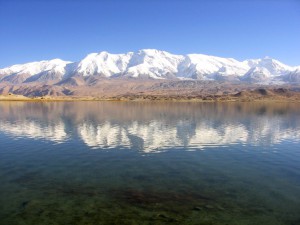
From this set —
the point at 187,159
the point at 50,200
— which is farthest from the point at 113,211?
the point at 187,159

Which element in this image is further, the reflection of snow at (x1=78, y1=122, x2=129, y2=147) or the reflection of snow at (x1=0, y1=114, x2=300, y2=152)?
the reflection of snow at (x1=78, y1=122, x2=129, y2=147)

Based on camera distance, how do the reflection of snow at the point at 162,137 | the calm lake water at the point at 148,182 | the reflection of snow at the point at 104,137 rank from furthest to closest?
the reflection of snow at the point at 104,137
the reflection of snow at the point at 162,137
the calm lake water at the point at 148,182

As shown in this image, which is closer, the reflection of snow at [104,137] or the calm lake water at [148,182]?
the calm lake water at [148,182]

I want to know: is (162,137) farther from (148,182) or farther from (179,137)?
(148,182)

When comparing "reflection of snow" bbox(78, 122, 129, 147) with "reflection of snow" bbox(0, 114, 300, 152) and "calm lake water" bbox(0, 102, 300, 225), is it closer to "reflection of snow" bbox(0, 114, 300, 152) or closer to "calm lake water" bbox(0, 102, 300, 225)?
"reflection of snow" bbox(0, 114, 300, 152)

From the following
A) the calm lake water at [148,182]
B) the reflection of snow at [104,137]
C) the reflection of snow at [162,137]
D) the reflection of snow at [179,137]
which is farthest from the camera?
the reflection of snow at [104,137]

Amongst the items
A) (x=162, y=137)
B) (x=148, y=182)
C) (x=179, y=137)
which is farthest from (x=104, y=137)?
(x=148, y=182)

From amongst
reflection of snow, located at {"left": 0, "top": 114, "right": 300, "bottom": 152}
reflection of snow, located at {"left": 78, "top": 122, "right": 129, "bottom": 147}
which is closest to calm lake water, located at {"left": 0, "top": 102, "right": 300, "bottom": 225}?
reflection of snow, located at {"left": 78, "top": 122, "right": 129, "bottom": 147}

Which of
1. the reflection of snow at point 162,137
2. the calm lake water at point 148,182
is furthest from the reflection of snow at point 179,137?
the calm lake water at point 148,182

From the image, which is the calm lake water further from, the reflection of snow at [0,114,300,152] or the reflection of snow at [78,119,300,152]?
the reflection of snow at [0,114,300,152]

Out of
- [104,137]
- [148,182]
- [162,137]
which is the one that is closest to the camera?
[148,182]

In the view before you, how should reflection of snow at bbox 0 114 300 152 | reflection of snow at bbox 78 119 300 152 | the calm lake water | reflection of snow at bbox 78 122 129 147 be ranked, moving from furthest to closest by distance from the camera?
reflection of snow at bbox 78 122 129 147 → reflection of snow at bbox 78 119 300 152 → reflection of snow at bbox 0 114 300 152 → the calm lake water

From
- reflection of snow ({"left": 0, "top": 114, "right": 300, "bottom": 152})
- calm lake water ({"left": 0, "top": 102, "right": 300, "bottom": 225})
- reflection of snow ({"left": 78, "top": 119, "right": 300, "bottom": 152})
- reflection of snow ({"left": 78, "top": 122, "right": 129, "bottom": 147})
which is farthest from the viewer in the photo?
reflection of snow ({"left": 78, "top": 122, "right": 129, "bottom": 147})

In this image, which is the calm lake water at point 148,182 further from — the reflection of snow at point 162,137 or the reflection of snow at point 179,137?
the reflection of snow at point 162,137
